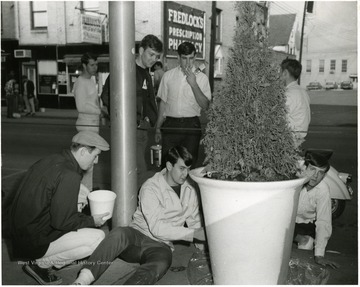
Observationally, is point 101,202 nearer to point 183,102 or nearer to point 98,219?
point 98,219

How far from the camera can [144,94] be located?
16.5 ft

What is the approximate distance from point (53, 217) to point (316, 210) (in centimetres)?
213

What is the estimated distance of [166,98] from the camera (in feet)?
17.6

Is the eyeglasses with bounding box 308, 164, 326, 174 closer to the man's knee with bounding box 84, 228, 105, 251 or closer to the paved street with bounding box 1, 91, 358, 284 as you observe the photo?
the paved street with bounding box 1, 91, 358, 284

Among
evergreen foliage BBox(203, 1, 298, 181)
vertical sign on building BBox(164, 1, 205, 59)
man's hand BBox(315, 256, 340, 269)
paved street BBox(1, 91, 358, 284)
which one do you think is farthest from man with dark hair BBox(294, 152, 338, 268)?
A: vertical sign on building BBox(164, 1, 205, 59)

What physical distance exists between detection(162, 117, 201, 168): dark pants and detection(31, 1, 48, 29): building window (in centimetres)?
2347

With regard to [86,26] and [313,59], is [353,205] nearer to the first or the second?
[86,26]

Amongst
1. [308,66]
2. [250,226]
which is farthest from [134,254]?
[308,66]

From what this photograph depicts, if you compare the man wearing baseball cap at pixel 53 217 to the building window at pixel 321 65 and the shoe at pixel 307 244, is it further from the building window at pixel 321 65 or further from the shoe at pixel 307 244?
the building window at pixel 321 65

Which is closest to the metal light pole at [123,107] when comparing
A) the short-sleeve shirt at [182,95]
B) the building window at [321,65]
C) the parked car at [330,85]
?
the short-sleeve shirt at [182,95]

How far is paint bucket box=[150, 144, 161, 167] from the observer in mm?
7398

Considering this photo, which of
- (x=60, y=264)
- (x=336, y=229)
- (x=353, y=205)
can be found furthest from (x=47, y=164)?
(x=353, y=205)

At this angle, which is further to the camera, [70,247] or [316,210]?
[316,210]

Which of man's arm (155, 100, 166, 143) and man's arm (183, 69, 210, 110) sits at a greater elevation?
man's arm (183, 69, 210, 110)
